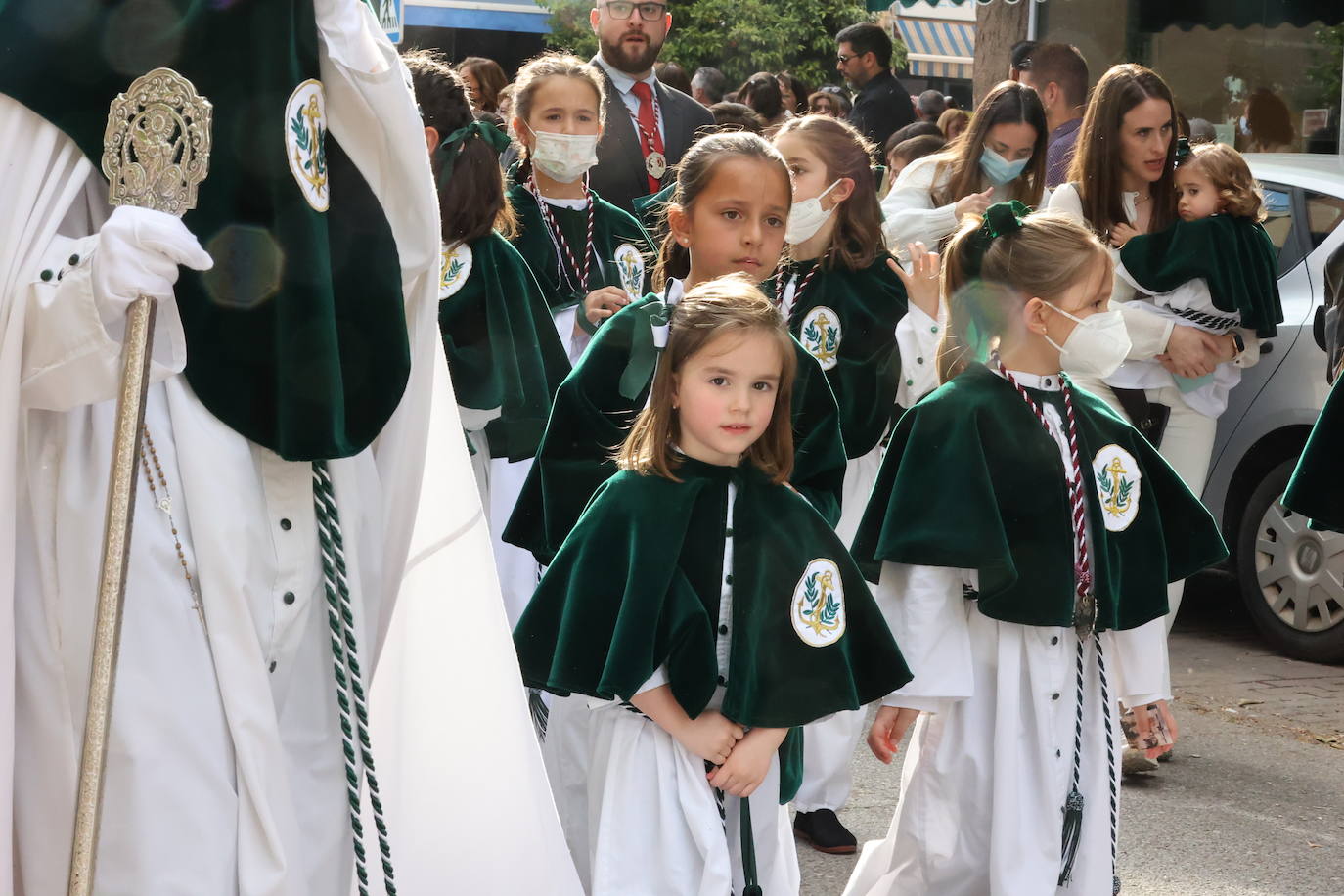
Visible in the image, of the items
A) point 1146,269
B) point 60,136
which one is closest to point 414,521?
point 60,136

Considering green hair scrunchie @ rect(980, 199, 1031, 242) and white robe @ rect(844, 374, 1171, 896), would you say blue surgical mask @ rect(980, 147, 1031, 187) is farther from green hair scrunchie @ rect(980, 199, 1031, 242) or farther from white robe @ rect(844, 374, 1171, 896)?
white robe @ rect(844, 374, 1171, 896)

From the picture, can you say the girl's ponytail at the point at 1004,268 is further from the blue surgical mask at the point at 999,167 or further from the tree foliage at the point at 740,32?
the tree foliage at the point at 740,32

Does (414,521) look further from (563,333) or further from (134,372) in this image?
(563,333)

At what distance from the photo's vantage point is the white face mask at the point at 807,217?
5.00 meters

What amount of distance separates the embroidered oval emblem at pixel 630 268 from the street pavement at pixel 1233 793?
1.72m

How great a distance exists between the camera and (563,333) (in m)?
5.64

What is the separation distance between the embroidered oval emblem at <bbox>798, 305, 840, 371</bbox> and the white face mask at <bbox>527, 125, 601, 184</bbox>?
1236 millimetres

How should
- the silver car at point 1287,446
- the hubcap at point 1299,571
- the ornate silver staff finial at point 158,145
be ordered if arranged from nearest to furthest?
1. the ornate silver staff finial at point 158,145
2. the hubcap at point 1299,571
3. the silver car at point 1287,446

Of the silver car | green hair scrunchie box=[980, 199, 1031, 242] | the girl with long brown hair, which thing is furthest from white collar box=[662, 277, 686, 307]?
the girl with long brown hair

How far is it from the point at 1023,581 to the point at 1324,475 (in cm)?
125

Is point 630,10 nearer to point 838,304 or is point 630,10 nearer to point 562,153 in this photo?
point 562,153

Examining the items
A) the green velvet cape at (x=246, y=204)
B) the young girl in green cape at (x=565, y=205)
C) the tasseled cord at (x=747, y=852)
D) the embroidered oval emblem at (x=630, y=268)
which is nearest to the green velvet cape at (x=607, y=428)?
the tasseled cord at (x=747, y=852)

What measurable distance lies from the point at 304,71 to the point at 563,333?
285 cm

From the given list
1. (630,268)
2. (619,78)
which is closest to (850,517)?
(630,268)
